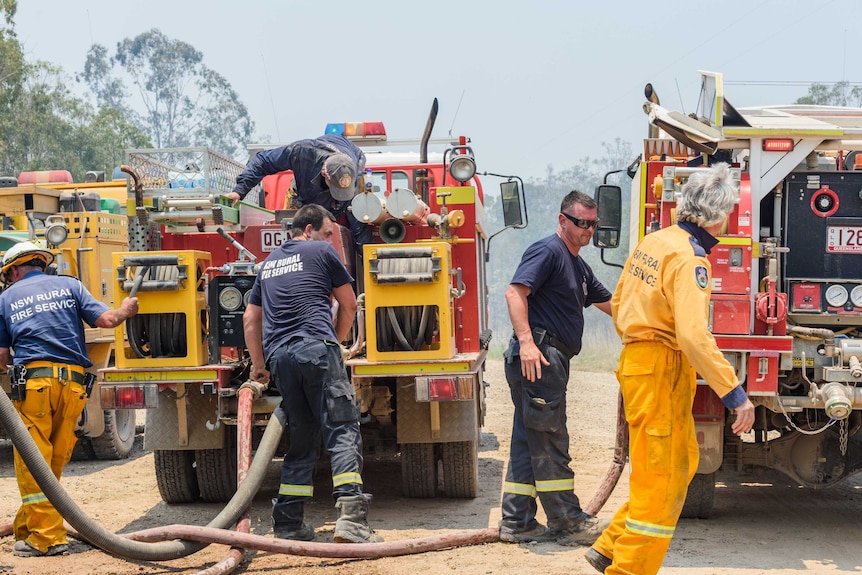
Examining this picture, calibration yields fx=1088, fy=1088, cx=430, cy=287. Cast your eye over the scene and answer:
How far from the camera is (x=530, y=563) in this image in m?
6.05

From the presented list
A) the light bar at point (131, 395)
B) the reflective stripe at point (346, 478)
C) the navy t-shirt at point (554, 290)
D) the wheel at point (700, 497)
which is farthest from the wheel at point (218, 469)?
the wheel at point (700, 497)

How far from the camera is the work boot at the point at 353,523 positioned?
20.4 ft

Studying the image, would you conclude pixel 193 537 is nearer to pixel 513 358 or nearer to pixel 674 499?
pixel 513 358

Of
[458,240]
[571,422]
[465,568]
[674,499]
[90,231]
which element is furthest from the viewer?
[571,422]

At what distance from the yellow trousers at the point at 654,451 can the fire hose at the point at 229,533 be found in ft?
4.75

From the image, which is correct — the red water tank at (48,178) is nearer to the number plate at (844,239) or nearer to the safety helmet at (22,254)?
the safety helmet at (22,254)

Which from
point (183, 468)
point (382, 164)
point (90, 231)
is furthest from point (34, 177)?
point (183, 468)

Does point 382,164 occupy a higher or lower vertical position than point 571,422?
higher

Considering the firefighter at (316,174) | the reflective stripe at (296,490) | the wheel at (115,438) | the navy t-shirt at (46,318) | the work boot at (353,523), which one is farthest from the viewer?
the wheel at (115,438)

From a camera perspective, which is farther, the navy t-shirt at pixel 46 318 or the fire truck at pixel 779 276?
the navy t-shirt at pixel 46 318

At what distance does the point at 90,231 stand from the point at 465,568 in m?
5.62

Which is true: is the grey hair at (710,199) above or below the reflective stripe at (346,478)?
above

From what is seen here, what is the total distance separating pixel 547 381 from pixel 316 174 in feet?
8.26

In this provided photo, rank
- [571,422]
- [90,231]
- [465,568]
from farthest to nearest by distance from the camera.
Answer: [571,422], [90,231], [465,568]
